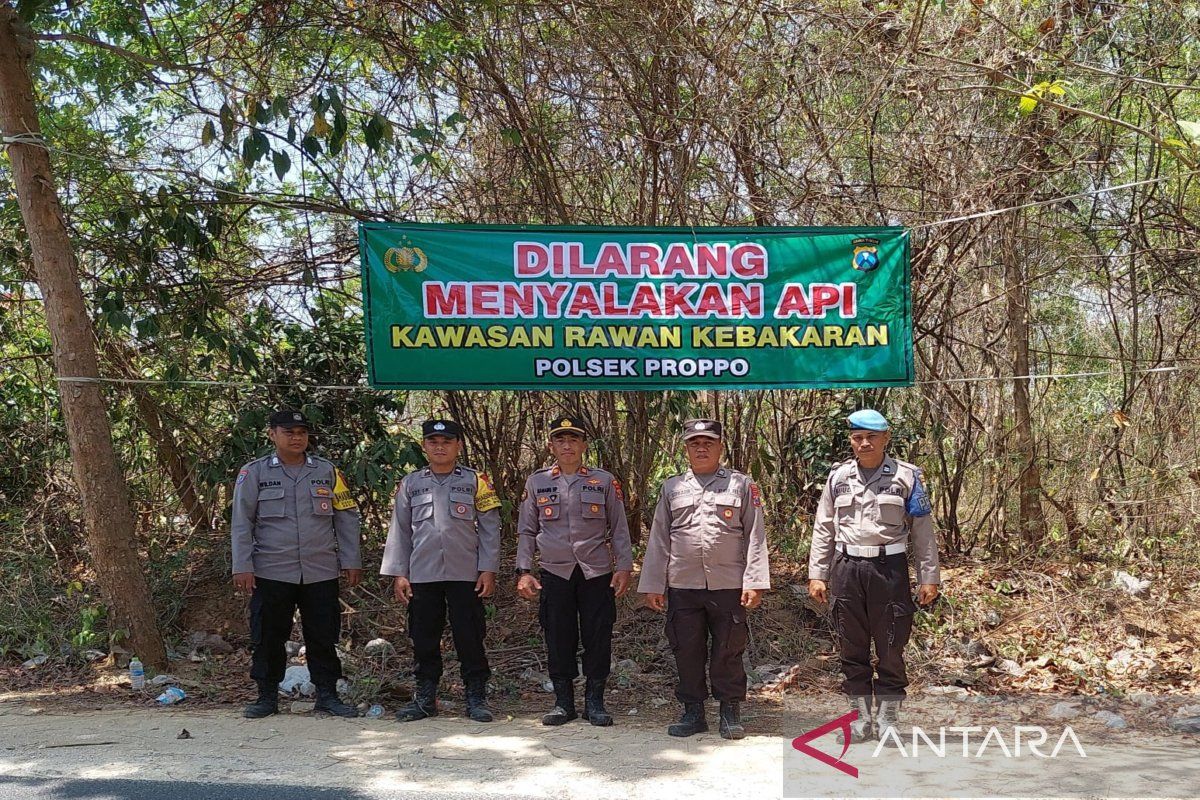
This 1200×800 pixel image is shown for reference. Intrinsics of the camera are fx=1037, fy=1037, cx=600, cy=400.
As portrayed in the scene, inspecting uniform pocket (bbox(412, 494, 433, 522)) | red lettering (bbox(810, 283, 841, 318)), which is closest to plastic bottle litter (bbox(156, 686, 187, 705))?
uniform pocket (bbox(412, 494, 433, 522))

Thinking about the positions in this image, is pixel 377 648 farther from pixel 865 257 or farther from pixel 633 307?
pixel 865 257

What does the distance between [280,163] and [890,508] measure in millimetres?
4056

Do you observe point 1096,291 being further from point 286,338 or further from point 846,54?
point 286,338

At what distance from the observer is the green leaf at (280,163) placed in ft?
20.4

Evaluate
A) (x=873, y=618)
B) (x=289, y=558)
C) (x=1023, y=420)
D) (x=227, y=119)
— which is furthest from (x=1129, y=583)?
(x=227, y=119)

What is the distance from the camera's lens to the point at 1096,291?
7.36 metres

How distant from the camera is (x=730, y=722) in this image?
16.1 feet

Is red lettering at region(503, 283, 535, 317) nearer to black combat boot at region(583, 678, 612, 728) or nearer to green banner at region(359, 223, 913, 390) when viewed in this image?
green banner at region(359, 223, 913, 390)

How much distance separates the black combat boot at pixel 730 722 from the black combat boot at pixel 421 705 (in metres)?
1.45

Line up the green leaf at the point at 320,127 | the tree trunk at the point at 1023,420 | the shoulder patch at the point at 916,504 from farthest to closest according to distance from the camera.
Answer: the tree trunk at the point at 1023,420 → the green leaf at the point at 320,127 → the shoulder patch at the point at 916,504

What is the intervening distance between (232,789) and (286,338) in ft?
11.6

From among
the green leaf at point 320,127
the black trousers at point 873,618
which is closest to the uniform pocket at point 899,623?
the black trousers at point 873,618

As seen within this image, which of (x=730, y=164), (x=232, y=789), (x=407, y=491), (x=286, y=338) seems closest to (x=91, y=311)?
(x=286, y=338)

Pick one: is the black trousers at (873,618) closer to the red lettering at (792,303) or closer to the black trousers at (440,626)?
the red lettering at (792,303)
